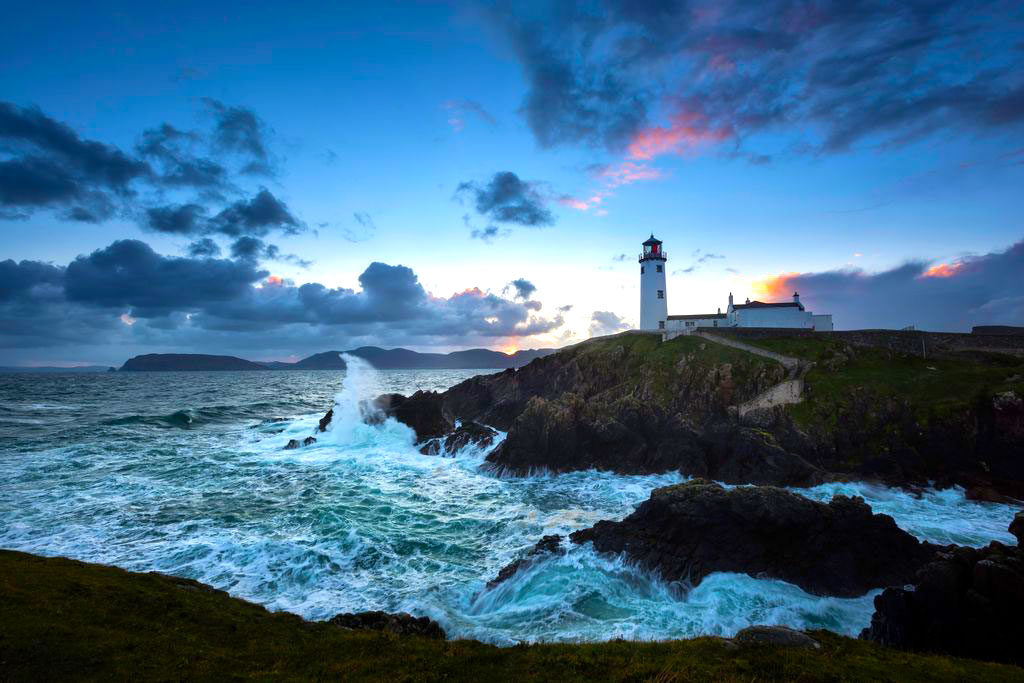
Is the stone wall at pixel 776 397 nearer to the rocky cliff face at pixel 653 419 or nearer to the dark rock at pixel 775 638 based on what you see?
the rocky cliff face at pixel 653 419

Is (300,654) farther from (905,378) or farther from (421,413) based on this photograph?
(905,378)

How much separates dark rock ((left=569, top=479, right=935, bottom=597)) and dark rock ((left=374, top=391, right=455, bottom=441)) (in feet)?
128

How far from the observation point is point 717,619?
64.8 ft

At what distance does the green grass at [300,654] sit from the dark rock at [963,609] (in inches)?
115

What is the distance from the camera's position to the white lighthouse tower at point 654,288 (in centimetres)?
7488

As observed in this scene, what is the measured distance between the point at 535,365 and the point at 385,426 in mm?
22586

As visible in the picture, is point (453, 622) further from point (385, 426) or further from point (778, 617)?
point (385, 426)

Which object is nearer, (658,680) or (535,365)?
(658,680)

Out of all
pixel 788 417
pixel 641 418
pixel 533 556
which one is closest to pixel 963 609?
pixel 533 556

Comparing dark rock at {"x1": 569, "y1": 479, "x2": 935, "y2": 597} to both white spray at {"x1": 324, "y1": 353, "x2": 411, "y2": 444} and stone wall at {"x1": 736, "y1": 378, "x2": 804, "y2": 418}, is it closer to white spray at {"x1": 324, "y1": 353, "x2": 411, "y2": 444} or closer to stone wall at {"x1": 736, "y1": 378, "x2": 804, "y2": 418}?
stone wall at {"x1": 736, "y1": 378, "x2": 804, "y2": 418}

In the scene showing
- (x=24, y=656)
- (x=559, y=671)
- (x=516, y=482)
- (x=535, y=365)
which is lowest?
(x=516, y=482)

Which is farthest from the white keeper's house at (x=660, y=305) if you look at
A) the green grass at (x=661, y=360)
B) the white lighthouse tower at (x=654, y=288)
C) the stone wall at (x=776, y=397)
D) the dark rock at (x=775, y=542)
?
the dark rock at (x=775, y=542)

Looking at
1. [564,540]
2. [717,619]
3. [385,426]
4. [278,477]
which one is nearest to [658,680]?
[717,619]

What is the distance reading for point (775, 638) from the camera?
14609mm
